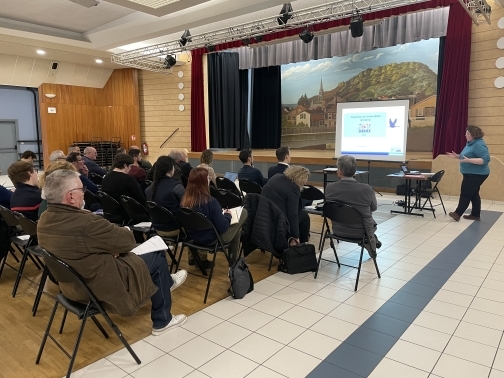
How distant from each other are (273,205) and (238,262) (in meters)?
0.67

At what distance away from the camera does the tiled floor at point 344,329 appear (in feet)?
7.00

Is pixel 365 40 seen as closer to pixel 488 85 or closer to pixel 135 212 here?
pixel 488 85

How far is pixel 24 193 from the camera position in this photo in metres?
3.35

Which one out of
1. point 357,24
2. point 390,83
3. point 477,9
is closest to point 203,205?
point 357,24

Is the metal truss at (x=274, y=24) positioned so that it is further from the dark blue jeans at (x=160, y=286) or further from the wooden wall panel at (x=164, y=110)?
the dark blue jeans at (x=160, y=286)

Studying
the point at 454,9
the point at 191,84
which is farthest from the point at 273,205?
the point at 191,84

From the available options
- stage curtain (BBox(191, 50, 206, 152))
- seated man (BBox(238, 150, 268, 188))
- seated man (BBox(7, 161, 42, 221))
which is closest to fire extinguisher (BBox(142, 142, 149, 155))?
stage curtain (BBox(191, 50, 206, 152))

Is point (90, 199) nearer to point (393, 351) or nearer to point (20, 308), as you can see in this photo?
point (20, 308)

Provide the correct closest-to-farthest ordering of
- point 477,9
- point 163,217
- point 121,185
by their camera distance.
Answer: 1. point 163,217
2. point 121,185
3. point 477,9

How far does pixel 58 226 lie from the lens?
1932 mm

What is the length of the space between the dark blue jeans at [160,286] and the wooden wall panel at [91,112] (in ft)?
35.2

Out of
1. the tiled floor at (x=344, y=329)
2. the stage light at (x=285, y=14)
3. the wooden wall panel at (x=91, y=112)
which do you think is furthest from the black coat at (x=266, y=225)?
the wooden wall panel at (x=91, y=112)

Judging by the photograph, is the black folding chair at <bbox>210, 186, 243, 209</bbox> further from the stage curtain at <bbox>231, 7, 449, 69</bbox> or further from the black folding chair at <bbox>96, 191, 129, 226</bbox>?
the stage curtain at <bbox>231, 7, 449, 69</bbox>

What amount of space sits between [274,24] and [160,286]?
714 cm
